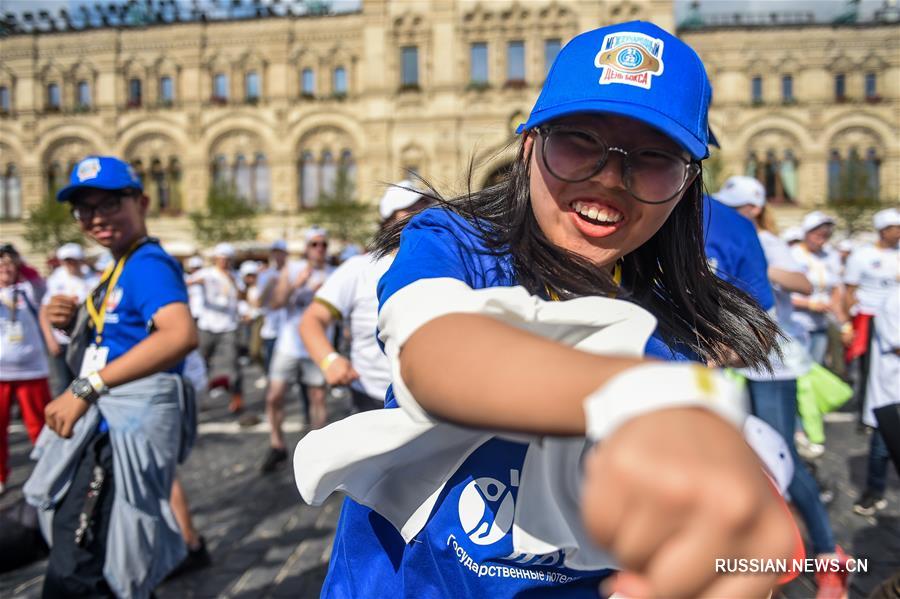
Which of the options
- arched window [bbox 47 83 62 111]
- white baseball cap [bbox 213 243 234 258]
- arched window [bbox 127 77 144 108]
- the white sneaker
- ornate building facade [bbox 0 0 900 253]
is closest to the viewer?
the white sneaker

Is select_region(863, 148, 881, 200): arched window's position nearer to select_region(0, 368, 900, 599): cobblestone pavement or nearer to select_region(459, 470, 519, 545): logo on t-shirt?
select_region(0, 368, 900, 599): cobblestone pavement

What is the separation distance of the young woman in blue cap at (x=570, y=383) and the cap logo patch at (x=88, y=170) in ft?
6.45

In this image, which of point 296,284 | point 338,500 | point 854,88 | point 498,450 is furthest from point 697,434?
point 854,88

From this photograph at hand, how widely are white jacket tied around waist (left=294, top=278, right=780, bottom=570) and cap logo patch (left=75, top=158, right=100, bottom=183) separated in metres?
2.17

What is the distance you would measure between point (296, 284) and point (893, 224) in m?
5.69

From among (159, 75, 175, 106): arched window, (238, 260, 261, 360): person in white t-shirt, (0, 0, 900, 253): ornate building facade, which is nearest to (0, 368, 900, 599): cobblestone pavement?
(238, 260, 261, 360): person in white t-shirt

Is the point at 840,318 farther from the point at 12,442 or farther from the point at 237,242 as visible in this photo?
the point at 237,242

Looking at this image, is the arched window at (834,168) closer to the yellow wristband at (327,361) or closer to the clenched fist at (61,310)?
the yellow wristband at (327,361)

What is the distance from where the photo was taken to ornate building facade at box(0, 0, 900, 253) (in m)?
28.5

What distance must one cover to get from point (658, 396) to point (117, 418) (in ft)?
8.23

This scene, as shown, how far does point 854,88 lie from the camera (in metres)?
29.5

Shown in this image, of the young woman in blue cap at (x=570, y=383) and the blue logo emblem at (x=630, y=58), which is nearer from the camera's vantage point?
the young woman in blue cap at (x=570, y=383)

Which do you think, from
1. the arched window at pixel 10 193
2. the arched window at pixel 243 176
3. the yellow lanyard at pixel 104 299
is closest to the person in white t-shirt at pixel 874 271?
the yellow lanyard at pixel 104 299

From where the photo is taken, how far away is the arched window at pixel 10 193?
3144cm
